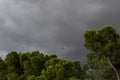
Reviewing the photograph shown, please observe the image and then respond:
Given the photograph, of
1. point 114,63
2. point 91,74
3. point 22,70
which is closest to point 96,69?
point 91,74

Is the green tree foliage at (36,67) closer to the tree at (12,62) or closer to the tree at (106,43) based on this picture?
the tree at (12,62)

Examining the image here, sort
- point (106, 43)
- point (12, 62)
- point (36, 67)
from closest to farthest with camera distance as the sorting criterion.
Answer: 1. point (106, 43)
2. point (36, 67)
3. point (12, 62)

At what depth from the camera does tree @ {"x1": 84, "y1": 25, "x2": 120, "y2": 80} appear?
3819cm

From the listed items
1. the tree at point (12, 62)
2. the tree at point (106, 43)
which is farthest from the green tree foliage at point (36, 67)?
the tree at point (106, 43)

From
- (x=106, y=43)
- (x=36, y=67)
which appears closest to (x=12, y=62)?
(x=36, y=67)

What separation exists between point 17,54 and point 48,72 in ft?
41.3

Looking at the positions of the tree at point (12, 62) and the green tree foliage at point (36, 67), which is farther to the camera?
the tree at point (12, 62)

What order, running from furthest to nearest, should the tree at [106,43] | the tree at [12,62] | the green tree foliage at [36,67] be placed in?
the tree at [12,62] < the green tree foliage at [36,67] < the tree at [106,43]

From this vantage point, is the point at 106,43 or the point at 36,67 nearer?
the point at 106,43

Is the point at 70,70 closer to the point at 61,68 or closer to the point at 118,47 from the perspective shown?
the point at 61,68

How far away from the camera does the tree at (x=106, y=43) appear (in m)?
38.2

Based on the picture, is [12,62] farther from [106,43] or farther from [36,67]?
[106,43]

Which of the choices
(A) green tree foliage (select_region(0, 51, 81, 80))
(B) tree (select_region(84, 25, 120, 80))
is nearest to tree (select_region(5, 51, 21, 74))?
(A) green tree foliage (select_region(0, 51, 81, 80))

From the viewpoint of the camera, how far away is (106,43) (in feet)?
127
